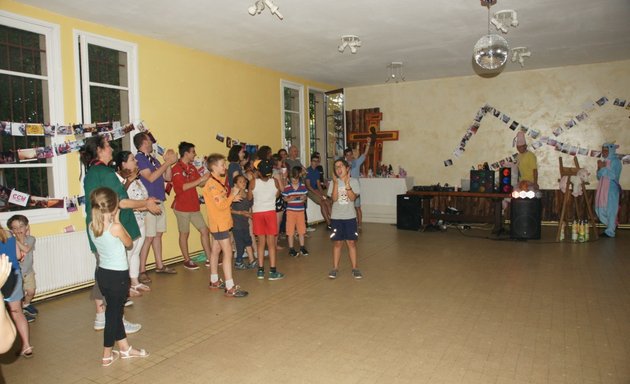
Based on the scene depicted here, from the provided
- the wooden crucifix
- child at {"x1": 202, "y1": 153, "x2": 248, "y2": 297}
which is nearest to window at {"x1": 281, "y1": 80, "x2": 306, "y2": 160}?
the wooden crucifix

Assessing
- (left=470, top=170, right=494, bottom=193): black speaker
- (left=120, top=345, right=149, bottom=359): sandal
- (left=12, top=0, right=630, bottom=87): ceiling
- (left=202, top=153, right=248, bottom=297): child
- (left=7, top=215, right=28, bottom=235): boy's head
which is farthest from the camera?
(left=470, top=170, right=494, bottom=193): black speaker

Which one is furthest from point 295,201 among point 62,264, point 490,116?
point 490,116

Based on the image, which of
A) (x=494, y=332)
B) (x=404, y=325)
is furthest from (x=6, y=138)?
(x=494, y=332)

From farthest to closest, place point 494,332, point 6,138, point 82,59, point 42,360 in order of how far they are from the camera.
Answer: point 82,59 → point 6,138 → point 494,332 → point 42,360

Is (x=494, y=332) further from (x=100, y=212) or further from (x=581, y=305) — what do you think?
(x=100, y=212)

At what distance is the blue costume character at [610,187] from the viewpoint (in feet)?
26.7

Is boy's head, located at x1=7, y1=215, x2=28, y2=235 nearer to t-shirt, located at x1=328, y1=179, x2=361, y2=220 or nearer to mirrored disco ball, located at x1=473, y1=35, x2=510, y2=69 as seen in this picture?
t-shirt, located at x1=328, y1=179, x2=361, y2=220

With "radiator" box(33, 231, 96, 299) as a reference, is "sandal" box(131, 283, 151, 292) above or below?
below

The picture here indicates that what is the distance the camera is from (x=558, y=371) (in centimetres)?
321

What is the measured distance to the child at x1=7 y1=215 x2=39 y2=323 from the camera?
434cm

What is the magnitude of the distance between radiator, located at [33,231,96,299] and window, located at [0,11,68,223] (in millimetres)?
295

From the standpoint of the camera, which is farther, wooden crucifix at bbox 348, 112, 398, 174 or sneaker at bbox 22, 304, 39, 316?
wooden crucifix at bbox 348, 112, 398, 174

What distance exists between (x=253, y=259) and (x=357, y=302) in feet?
6.94

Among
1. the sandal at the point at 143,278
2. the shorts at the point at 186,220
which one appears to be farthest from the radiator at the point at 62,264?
the shorts at the point at 186,220
